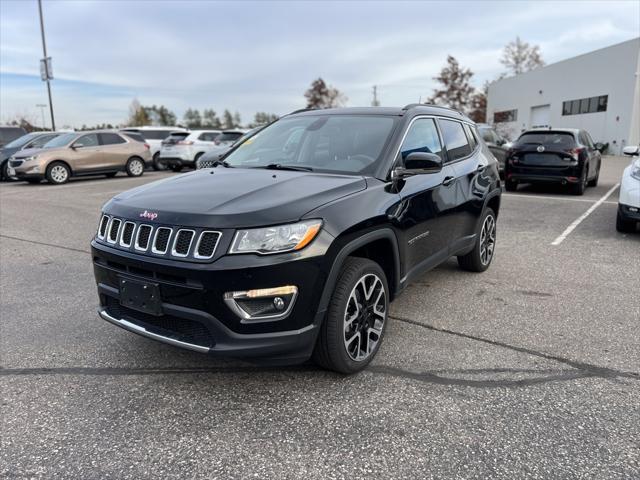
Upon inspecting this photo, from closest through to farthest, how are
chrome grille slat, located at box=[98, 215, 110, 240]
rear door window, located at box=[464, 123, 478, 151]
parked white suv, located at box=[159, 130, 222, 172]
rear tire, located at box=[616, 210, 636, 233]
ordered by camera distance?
chrome grille slat, located at box=[98, 215, 110, 240] < rear door window, located at box=[464, 123, 478, 151] < rear tire, located at box=[616, 210, 636, 233] < parked white suv, located at box=[159, 130, 222, 172]

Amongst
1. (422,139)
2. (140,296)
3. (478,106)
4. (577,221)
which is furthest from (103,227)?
(478,106)

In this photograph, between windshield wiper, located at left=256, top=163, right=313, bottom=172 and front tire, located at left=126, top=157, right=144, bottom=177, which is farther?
front tire, located at left=126, top=157, right=144, bottom=177

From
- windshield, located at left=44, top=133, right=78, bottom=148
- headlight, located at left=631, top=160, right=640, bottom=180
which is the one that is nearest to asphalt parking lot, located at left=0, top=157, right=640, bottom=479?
headlight, located at left=631, top=160, right=640, bottom=180

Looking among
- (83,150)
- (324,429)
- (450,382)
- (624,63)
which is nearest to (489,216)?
(450,382)

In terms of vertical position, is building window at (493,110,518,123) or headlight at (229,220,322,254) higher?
building window at (493,110,518,123)

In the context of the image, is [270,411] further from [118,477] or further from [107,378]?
[107,378]

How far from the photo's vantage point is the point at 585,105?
37000 mm

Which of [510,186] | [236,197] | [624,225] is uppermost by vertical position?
[236,197]

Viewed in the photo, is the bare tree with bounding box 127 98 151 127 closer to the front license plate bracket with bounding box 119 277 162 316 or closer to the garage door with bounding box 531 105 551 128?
the garage door with bounding box 531 105 551 128

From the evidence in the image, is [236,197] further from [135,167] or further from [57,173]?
[135,167]

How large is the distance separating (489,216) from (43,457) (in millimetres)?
4718

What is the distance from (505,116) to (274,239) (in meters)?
51.6

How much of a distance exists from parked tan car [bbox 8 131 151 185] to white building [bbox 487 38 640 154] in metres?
22.4

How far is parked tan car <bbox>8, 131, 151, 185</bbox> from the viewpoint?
1486cm
